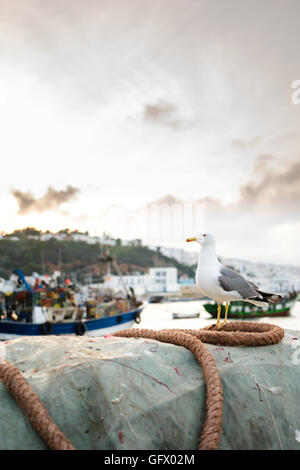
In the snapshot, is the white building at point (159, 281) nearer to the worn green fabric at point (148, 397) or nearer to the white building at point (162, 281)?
the white building at point (162, 281)

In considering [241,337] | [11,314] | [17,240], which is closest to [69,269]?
[17,240]

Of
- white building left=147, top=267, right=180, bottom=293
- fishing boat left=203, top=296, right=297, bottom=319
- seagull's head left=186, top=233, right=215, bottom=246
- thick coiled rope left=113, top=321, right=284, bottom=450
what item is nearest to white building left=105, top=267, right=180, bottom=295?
white building left=147, top=267, right=180, bottom=293

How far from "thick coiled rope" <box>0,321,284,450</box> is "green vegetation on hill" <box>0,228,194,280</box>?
4918 cm

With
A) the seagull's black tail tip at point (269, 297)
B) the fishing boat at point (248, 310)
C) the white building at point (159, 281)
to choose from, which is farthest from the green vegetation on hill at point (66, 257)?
the seagull's black tail tip at point (269, 297)

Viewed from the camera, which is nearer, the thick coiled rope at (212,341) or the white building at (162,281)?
the thick coiled rope at (212,341)

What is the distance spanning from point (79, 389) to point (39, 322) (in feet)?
74.7

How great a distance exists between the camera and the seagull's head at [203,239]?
3529 millimetres

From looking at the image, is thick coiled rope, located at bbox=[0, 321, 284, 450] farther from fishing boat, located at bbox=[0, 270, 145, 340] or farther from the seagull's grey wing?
fishing boat, located at bbox=[0, 270, 145, 340]

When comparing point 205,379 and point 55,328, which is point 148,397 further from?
point 55,328

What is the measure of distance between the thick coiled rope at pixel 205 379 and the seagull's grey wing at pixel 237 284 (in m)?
0.66

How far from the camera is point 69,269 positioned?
79.1 meters

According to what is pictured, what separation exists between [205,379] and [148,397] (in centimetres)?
36

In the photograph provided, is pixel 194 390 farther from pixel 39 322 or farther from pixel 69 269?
pixel 69 269

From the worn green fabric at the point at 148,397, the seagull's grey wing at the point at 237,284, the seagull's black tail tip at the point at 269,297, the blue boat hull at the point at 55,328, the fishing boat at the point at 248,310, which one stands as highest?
the seagull's grey wing at the point at 237,284
